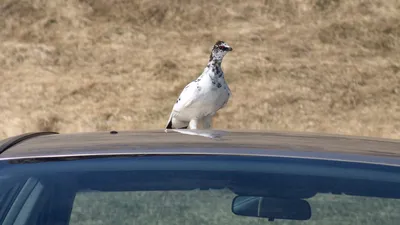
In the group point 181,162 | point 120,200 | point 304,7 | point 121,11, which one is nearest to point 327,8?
point 304,7

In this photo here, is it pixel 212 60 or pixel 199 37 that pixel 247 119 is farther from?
pixel 212 60

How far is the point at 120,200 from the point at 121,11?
552 inches

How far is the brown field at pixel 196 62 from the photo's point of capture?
15289 millimetres

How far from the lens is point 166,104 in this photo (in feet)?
51.2

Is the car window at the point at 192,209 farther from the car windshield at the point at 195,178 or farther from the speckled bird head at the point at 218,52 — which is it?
the speckled bird head at the point at 218,52

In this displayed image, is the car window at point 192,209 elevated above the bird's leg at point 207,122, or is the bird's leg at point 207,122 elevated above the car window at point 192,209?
the bird's leg at point 207,122

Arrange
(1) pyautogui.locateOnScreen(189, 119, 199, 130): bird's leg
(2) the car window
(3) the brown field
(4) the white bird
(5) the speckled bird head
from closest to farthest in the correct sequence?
(2) the car window, (4) the white bird, (1) pyautogui.locateOnScreen(189, 119, 199, 130): bird's leg, (5) the speckled bird head, (3) the brown field

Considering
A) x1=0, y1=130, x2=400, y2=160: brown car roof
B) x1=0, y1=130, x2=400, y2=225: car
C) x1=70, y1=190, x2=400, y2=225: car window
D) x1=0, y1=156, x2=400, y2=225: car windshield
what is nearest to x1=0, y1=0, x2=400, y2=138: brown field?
x1=70, y1=190, x2=400, y2=225: car window

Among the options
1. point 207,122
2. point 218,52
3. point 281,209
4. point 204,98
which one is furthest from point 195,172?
point 218,52

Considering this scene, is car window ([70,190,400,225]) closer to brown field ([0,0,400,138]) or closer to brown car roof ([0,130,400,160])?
brown car roof ([0,130,400,160])

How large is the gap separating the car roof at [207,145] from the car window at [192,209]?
0.19m

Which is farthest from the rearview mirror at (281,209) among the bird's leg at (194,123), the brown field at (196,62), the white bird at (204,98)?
the brown field at (196,62)

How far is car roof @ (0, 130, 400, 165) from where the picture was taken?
3131 millimetres

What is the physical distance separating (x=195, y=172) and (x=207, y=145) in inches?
9.9
